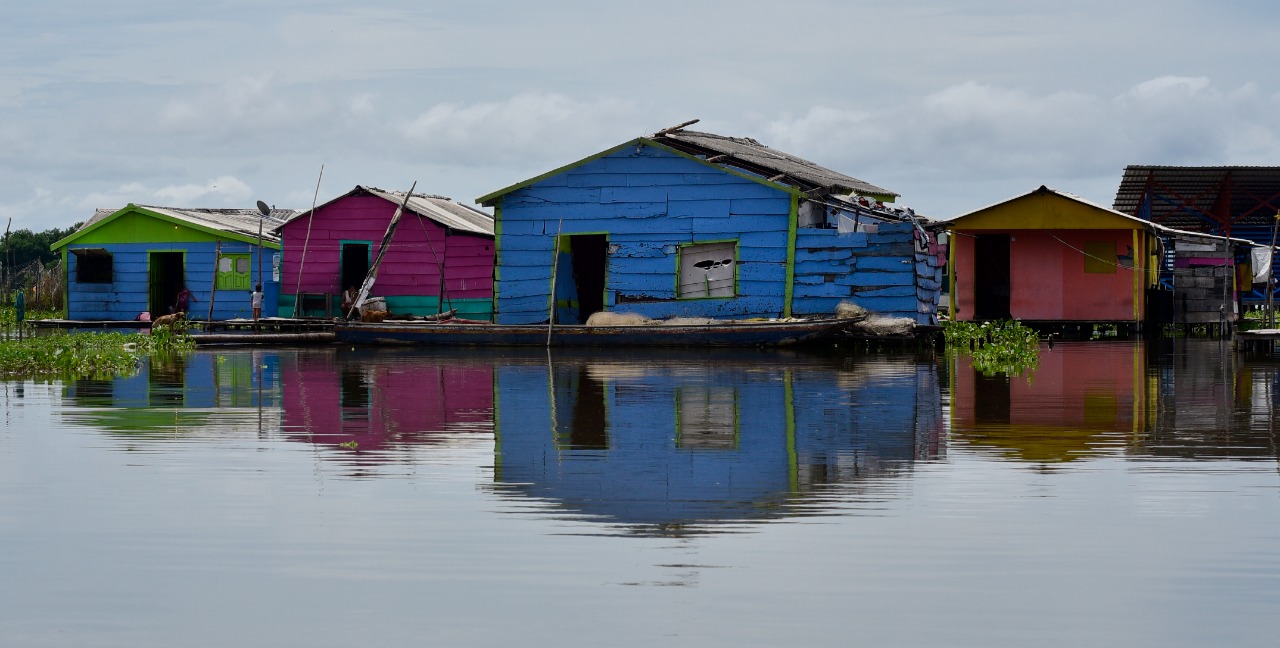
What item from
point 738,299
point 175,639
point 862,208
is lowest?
point 175,639

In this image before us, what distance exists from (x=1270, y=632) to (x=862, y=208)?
21.3 m

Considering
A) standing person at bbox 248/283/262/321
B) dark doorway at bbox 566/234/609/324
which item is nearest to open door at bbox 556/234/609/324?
dark doorway at bbox 566/234/609/324

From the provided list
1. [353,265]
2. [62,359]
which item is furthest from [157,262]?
[62,359]

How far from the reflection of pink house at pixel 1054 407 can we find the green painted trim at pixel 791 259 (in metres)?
6.08

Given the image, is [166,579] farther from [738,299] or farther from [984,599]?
[738,299]

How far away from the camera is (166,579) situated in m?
5.97

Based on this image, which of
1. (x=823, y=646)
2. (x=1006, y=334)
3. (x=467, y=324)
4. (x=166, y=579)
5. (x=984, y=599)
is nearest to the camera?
(x=823, y=646)

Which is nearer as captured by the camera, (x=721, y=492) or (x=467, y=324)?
(x=721, y=492)

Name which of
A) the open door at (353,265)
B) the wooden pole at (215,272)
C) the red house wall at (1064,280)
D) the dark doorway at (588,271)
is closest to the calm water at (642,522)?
the dark doorway at (588,271)

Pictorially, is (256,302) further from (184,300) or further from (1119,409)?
(1119,409)

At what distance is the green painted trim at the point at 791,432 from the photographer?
877 centimetres

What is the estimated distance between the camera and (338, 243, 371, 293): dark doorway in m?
32.7

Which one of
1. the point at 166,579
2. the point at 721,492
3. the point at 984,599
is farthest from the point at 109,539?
the point at 984,599

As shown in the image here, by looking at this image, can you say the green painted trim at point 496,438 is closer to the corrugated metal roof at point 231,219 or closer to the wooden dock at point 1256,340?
the wooden dock at point 1256,340
